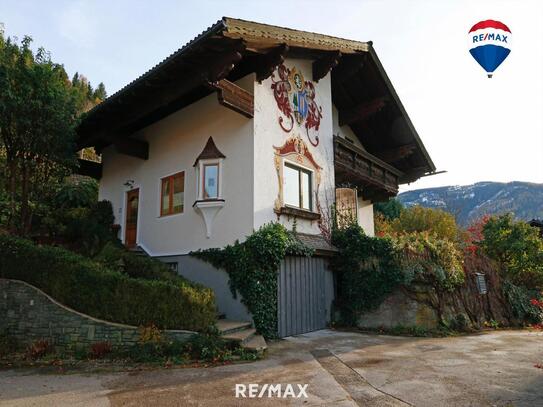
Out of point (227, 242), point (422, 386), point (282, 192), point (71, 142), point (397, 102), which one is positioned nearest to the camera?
point (422, 386)

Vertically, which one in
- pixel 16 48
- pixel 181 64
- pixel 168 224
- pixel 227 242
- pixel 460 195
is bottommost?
pixel 227 242

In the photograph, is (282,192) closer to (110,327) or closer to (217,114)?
(217,114)

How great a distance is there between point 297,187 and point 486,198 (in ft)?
410

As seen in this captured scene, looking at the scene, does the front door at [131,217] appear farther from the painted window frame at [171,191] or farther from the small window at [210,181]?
the small window at [210,181]

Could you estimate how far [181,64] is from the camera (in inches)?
334

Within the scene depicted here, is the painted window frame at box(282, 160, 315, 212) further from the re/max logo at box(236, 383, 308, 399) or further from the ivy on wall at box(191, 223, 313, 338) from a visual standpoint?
the re/max logo at box(236, 383, 308, 399)

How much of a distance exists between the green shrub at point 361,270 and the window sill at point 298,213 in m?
1.29

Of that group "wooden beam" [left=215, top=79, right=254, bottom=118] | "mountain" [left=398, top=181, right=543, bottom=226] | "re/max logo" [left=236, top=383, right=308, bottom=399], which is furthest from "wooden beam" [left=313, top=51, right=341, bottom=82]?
"mountain" [left=398, top=181, right=543, bottom=226]

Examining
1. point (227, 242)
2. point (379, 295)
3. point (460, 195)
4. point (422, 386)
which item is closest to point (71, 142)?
point (227, 242)

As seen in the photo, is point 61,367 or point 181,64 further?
point 181,64

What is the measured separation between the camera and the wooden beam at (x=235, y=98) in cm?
866

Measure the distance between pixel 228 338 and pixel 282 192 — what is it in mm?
4258

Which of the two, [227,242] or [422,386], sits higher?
[227,242]

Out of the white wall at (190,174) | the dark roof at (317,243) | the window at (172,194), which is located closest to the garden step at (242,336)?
the white wall at (190,174)
